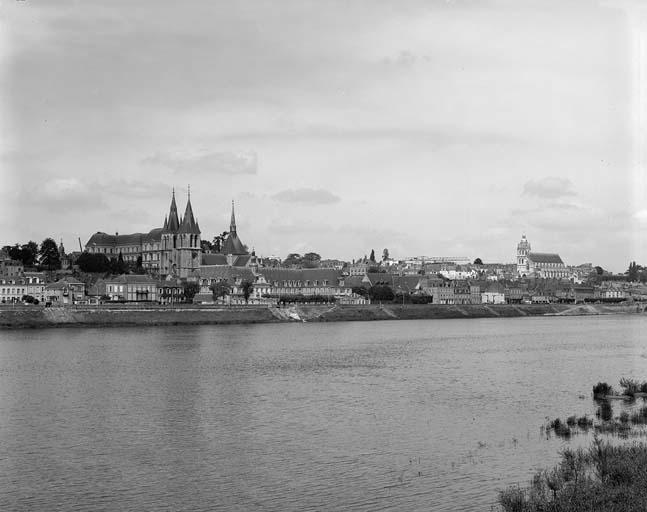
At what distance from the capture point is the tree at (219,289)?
153 meters

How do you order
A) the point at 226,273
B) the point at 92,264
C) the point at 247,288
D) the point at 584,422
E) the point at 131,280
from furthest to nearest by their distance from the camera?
the point at 92,264
the point at 226,273
the point at 247,288
the point at 131,280
the point at 584,422

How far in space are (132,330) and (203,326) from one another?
1410cm

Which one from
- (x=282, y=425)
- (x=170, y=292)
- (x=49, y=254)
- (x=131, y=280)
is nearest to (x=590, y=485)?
(x=282, y=425)

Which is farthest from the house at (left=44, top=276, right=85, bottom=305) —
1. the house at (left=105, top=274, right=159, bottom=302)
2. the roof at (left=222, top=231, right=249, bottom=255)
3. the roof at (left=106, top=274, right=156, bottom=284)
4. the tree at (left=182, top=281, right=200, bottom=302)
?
the roof at (left=222, top=231, right=249, bottom=255)

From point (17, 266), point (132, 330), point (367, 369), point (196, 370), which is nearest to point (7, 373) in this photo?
point (196, 370)

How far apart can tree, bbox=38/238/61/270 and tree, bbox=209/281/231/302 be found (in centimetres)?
4258

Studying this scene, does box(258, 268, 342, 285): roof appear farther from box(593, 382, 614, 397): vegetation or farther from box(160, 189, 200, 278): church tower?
box(593, 382, 614, 397): vegetation

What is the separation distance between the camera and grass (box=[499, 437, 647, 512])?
20.9 metres

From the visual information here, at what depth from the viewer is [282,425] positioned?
1406 inches

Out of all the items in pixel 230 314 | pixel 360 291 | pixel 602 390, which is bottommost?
pixel 602 390

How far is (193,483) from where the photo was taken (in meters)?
26.8

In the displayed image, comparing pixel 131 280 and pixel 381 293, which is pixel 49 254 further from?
pixel 381 293

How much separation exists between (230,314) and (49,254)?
73.8 m

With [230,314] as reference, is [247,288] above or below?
above
